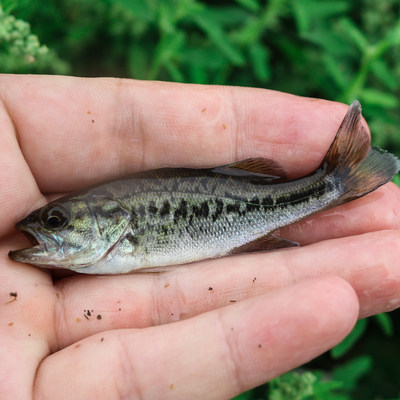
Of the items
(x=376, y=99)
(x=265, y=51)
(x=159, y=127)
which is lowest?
(x=159, y=127)

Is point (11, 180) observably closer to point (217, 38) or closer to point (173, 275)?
point (173, 275)

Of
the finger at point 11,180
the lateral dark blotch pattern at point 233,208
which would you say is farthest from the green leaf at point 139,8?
the lateral dark blotch pattern at point 233,208

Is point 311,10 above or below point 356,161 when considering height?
above

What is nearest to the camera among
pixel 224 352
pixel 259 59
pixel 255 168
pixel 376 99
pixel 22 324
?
pixel 224 352

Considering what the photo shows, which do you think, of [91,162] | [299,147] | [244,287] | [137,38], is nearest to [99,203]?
[91,162]

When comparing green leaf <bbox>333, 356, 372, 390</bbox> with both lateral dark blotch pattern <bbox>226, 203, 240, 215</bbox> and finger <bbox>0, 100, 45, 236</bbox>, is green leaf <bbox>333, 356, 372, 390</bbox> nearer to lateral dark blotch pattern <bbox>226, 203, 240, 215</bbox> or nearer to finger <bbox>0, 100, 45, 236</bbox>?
lateral dark blotch pattern <bbox>226, 203, 240, 215</bbox>

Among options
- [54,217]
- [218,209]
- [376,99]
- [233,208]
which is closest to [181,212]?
[218,209]

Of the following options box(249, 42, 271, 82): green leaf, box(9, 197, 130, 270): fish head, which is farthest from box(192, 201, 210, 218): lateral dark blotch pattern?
box(249, 42, 271, 82): green leaf
